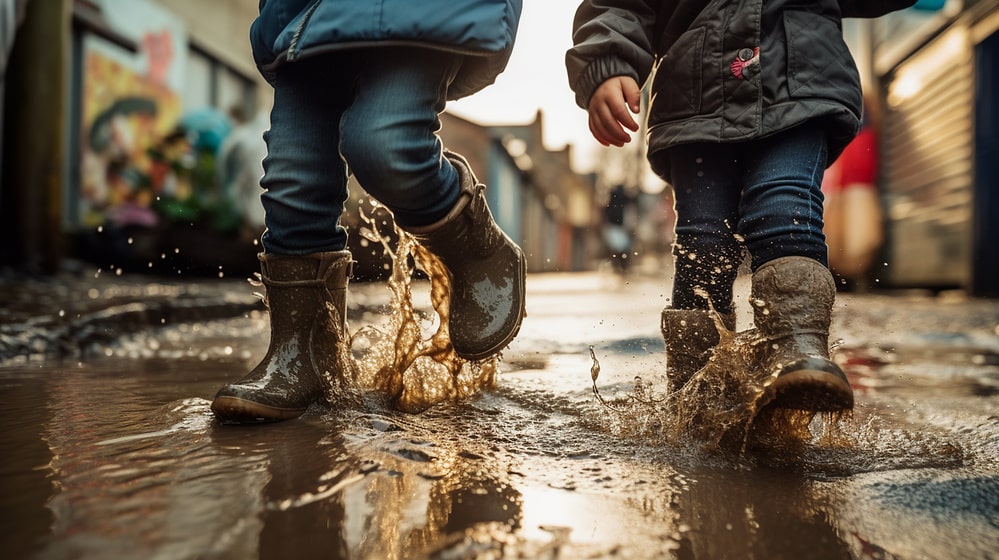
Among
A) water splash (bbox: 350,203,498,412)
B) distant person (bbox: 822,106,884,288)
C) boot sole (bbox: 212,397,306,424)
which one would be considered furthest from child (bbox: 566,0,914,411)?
distant person (bbox: 822,106,884,288)

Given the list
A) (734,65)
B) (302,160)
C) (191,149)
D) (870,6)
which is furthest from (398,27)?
(191,149)

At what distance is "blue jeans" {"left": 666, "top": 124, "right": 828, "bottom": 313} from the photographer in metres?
1.44

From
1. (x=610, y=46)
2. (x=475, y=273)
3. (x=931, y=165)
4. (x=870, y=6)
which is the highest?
(x=931, y=165)

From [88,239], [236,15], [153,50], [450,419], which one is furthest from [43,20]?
[236,15]

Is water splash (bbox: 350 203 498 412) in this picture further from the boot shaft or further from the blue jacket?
the boot shaft

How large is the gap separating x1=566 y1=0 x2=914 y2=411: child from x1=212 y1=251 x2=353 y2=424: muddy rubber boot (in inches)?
26.9

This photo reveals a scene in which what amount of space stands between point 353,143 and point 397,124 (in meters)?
0.09

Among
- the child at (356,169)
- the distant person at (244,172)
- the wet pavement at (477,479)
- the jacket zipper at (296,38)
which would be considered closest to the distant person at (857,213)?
the distant person at (244,172)

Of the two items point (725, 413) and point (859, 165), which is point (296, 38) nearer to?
point (725, 413)

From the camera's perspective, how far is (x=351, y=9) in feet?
4.45

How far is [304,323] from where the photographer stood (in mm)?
1593

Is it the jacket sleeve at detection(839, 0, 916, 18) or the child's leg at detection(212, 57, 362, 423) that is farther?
the jacket sleeve at detection(839, 0, 916, 18)

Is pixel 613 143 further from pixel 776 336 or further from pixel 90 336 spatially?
pixel 90 336

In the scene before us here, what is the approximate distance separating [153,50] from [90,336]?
7910mm
